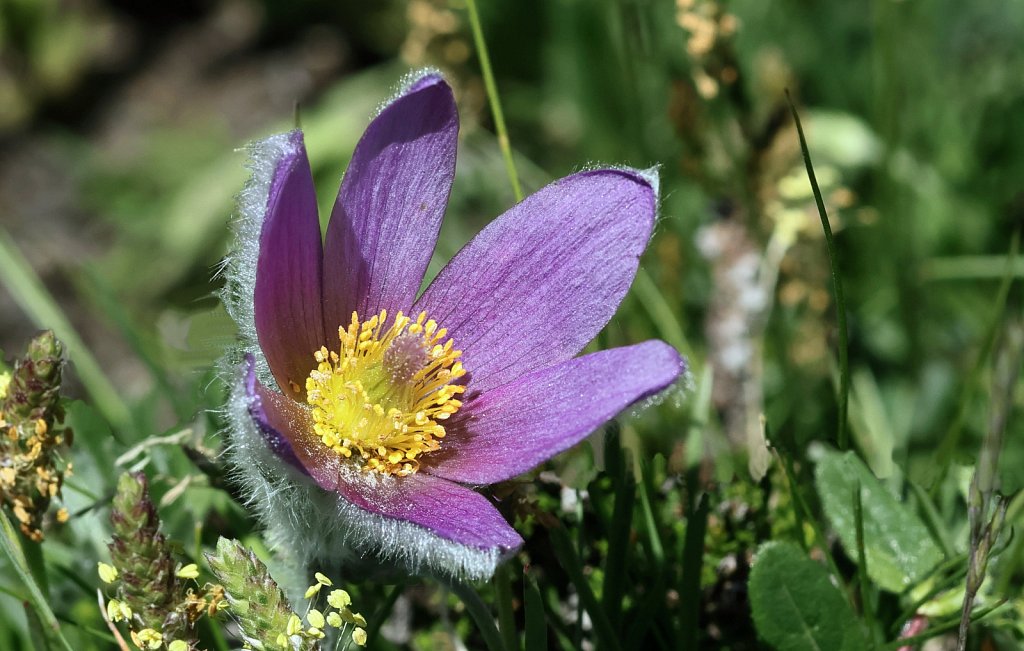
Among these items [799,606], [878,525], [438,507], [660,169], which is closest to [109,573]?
[438,507]

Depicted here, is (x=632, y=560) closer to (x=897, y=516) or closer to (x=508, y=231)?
(x=897, y=516)

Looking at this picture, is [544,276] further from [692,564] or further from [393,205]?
[692,564]

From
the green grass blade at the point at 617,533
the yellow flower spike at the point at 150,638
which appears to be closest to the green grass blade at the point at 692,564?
the green grass blade at the point at 617,533

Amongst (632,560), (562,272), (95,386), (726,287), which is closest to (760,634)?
(632,560)

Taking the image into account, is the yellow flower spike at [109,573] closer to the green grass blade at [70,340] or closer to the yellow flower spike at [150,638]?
the yellow flower spike at [150,638]

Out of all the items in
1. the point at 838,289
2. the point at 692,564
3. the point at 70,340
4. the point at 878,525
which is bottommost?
the point at 878,525

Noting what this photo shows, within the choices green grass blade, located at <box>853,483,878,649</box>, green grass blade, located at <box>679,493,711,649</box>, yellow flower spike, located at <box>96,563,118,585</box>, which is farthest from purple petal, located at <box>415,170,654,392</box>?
yellow flower spike, located at <box>96,563,118,585</box>

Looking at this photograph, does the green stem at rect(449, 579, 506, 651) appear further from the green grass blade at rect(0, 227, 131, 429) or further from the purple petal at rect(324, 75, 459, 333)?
the green grass blade at rect(0, 227, 131, 429)
